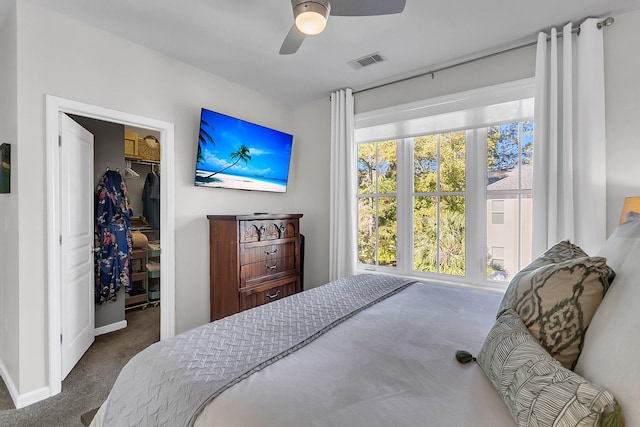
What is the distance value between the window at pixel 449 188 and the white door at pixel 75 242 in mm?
2611

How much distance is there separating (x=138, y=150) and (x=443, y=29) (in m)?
3.87

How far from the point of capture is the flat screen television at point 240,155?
296 centimetres

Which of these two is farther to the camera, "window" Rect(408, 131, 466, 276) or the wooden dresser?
"window" Rect(408, 131, 466, 276)

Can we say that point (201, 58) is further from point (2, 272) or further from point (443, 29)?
point (2, 272)

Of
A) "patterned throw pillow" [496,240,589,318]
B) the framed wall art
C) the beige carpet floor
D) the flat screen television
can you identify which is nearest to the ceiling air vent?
the flat screen television

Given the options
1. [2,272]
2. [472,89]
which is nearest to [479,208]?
[472,89]

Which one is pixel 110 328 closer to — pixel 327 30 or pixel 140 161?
pixel 140 161

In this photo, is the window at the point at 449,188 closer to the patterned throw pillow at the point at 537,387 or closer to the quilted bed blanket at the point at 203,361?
the quilted bed blanket at the point at 203,361

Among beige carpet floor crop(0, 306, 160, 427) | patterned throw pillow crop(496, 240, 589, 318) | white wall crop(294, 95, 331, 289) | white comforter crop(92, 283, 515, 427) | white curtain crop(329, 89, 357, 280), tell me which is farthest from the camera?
white wall crop(294, 95, 331, 289)

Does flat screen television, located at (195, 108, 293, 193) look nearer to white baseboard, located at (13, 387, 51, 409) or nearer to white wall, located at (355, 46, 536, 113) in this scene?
white wall, located at (355, 46, 536, 113)

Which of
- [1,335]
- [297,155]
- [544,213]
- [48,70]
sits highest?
[48,70]

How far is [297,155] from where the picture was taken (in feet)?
13.1

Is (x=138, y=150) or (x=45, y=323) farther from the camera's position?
(x=138, y=150)

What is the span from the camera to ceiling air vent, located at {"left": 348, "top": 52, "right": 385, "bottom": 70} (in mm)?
2715
